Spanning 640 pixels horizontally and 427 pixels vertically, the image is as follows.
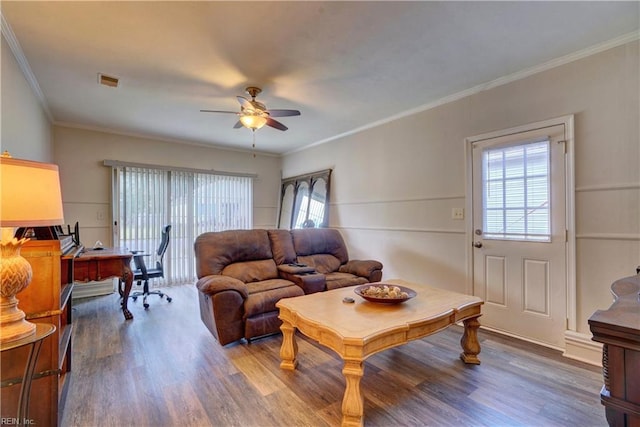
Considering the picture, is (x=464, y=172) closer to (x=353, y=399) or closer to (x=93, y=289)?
(x=353, y=399)

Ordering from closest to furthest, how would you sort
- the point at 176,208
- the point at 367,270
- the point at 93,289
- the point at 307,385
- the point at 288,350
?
1. the point at 307,385
2. the point at 288,350
3. the point at 367,270
4. the point at 93,289
5. the point at 176,208

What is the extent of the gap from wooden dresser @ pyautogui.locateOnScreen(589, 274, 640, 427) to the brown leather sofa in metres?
2.40

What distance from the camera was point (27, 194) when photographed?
1339 mm

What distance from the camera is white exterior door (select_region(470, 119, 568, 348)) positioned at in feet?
8.63

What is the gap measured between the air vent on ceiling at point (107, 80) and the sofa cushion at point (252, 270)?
2182mm

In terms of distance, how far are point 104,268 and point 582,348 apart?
15.4ft

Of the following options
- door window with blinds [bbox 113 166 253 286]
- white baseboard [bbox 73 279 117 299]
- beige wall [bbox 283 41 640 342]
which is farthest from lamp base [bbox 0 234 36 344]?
door window with blinds [bbox 113 166 253 286]

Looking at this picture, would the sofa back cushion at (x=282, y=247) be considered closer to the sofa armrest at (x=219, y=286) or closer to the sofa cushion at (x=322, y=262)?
the sofa cushion at (x=322, y=262)

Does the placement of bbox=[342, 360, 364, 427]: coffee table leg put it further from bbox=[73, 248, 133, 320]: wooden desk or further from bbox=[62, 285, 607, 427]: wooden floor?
bbox=[73, 248, 133, 320]: wooden desk

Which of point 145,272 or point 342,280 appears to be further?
point 145,272

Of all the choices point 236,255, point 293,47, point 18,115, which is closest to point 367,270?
point 236,255

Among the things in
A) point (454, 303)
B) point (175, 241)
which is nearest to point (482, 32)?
point (454, 303)

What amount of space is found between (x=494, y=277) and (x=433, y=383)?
1.47 m

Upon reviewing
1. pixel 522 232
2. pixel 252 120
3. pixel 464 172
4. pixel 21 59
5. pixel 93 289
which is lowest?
pixel 93 289
